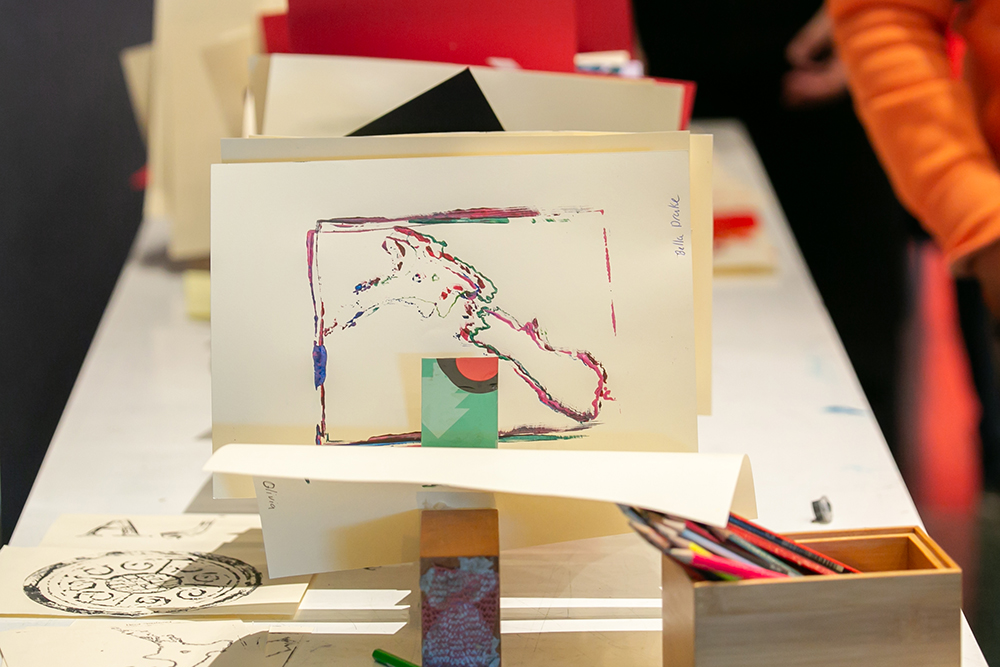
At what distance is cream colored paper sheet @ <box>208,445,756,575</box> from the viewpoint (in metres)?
0.50

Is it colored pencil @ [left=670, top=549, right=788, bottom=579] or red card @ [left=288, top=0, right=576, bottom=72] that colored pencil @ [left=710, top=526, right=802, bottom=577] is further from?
red card @ [left=288, top=0, right=576, bottom=72]

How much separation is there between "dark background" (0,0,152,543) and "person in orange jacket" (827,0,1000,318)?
89cm

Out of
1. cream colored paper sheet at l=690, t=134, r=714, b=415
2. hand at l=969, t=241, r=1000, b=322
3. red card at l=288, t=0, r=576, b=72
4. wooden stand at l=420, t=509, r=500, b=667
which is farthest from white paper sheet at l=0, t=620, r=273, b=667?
hand at l=969, t=241, r=1000, b=322

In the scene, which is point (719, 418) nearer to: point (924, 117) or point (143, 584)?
point (924, 117)

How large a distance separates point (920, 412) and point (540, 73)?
148 cm

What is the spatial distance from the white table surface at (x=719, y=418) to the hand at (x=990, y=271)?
0.49 feet

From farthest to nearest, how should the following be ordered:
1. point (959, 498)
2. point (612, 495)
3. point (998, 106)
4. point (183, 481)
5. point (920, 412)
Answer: point (920, 412)
point (959, 498)
point (998, 106)
point (183, 481)
point (612, 495)

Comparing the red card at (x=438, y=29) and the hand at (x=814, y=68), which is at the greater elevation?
the hand at (x=814, y=68)

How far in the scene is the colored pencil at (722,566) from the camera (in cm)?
46

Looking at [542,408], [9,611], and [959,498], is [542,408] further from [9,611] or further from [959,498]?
[959,498]

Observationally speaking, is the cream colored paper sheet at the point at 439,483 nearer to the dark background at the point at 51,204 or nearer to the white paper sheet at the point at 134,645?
the white paper sheet at the point at 134,645

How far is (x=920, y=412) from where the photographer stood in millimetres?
1913

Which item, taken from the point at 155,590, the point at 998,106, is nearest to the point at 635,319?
the point at 155,590

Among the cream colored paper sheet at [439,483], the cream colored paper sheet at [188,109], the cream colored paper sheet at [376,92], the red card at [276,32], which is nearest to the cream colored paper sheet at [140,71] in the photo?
the cream colored paper sheet at [188,109]
